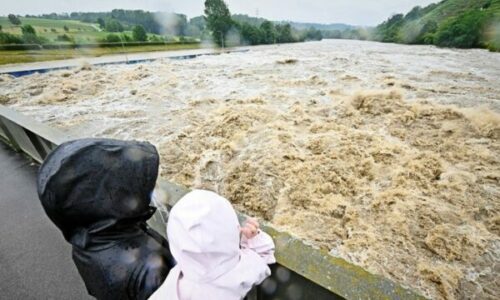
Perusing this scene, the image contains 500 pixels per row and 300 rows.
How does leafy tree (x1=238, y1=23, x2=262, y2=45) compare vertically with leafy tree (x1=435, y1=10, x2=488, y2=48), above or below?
below

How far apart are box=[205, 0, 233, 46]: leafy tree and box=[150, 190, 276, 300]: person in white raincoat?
106 ft

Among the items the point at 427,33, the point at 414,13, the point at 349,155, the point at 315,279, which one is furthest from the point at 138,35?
the point at 414,13

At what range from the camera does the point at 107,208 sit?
107 centimetres

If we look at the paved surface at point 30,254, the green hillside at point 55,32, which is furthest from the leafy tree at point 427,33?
the paved surface at point 30,254

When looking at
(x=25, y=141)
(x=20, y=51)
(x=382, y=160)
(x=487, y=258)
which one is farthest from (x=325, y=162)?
(x=20, y=51)

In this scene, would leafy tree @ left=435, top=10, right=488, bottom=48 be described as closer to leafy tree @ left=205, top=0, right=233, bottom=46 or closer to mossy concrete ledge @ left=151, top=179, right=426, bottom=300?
leafy tree @ left=205, top=0, right=233, bottom=46

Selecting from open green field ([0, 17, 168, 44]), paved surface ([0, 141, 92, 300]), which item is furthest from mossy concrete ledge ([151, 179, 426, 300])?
open green field ([0, 17, 168, 44])

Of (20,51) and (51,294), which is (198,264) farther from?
(20,51)

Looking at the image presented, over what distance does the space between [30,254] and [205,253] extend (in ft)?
8.67

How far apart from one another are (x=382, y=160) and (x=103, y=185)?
13.8 feet

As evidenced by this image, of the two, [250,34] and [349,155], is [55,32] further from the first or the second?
[349,155]

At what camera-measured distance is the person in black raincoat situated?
1019mm

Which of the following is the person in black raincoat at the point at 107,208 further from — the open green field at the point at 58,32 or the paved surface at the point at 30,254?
the open green field at the point at 58,32

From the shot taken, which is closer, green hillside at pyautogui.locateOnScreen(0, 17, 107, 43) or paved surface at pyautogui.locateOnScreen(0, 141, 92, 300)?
paved surface at pyautogui.locateOnScreen(0, 141, 92, 300)
